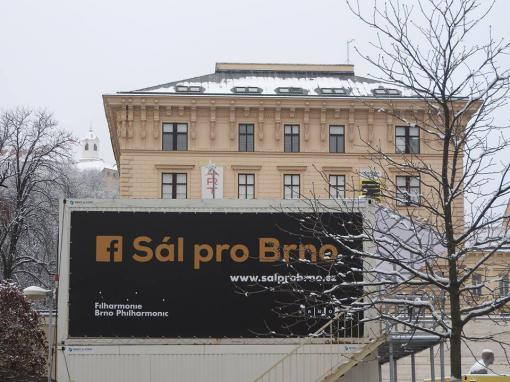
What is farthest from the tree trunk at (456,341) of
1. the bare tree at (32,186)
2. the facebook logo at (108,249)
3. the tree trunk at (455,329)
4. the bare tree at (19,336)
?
the bare tree at (32,186)

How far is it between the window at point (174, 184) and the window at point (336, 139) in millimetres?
8559

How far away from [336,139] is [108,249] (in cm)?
3653

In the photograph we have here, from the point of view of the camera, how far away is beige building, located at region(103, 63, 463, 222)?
53.1 metres

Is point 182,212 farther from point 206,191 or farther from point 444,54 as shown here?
point 206,191

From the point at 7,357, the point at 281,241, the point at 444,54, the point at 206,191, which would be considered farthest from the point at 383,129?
the point at 444,54

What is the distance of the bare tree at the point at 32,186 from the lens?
45.9 m

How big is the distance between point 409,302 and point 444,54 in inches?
141

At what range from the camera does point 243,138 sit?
53.9 m

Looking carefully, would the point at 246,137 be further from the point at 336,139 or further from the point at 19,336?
the point at 19,336

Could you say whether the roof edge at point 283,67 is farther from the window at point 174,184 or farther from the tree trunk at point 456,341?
the tree trunk at point 456,341

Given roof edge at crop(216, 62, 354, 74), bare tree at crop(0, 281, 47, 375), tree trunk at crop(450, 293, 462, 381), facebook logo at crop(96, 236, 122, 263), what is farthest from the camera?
roof edge at crop(216, 62, 354, 74)

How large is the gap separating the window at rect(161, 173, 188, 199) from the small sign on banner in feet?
3.74

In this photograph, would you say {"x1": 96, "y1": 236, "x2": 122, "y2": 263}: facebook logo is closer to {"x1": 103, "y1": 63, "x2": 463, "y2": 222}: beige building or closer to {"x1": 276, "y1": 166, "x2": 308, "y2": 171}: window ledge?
{"x1": 103, "y1": 63, "x2": 463, "y2": 222}: beige building

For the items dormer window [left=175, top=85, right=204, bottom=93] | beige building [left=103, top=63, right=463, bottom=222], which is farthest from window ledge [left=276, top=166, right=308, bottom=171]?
dormer window [left=175, top=85, right=204, bottom=93]
